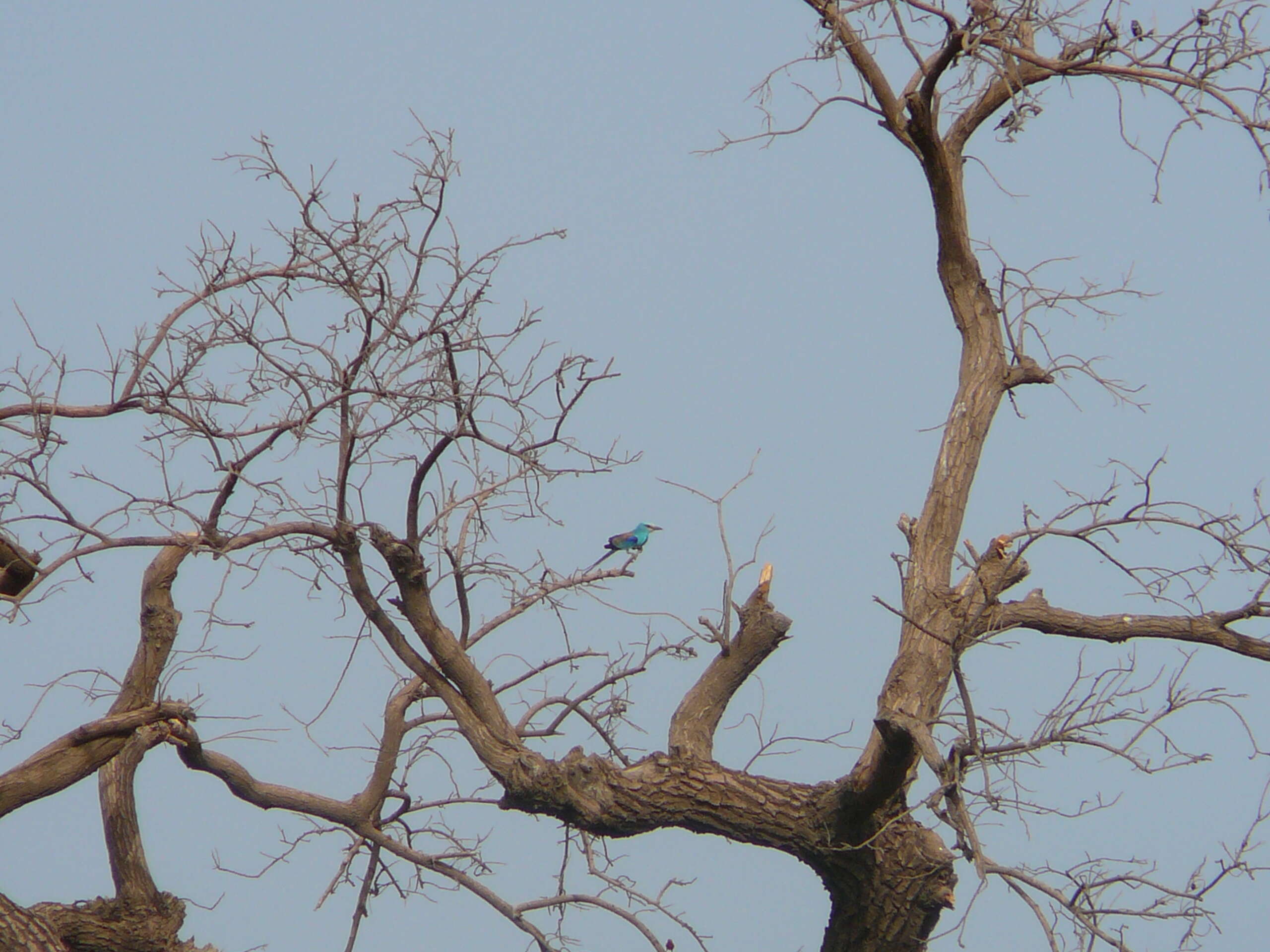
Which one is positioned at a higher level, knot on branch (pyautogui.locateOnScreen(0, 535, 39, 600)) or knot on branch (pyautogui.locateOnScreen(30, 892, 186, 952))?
knot on branch (pyautogui.locateOnScreen(0, 535, 39, 600))

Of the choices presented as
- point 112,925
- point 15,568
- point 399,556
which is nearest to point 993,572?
point 399,556

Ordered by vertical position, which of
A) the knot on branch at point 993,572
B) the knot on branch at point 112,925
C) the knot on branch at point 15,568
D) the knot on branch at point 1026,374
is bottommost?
the knot on branch at point 112,925

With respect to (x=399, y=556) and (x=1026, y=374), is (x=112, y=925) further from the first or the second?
(x=1026, y=374)

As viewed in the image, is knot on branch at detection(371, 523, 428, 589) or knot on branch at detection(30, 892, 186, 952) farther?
knot on branch at detection(30, 892, 186, 952)

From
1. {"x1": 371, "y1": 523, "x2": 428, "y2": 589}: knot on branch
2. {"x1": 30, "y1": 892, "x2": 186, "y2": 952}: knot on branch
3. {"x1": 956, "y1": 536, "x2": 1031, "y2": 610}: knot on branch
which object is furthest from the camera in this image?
{"x1": 30, "y1": 892, "x2": 186, "y2": 952}: knot on branch

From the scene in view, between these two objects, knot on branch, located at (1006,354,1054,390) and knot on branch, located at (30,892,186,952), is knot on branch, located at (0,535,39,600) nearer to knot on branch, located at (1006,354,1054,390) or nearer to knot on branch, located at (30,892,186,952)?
knot on branch, located at (30,892,186,952)

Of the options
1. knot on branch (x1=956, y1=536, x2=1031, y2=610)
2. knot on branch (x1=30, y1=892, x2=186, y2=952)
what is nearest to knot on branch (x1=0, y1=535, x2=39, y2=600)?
knot on branch (x1=30, y1=892, x2=186, y2=952)

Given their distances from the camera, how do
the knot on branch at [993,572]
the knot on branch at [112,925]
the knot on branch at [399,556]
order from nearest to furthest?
the knot on branch at [399,556], the knot on branch at [993,572], the knot on branch at [112,925]

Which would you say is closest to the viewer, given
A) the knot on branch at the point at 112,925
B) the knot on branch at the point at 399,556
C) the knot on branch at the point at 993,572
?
the knot on branch at the point at 399,556

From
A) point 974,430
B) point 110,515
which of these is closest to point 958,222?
point 974,430

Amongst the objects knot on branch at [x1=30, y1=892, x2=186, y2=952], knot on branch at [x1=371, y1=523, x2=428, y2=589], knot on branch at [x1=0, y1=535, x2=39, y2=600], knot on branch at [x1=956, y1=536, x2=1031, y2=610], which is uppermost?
knot on branch at [x1=956, y1=536, x2=1031, y2=610]

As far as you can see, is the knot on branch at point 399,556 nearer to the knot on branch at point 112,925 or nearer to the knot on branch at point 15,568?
the knot on branch at point 15,568

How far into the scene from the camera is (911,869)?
528cm

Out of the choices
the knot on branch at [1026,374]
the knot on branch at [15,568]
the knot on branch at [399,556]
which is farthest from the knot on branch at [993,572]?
the knot on branch at [15,568]
